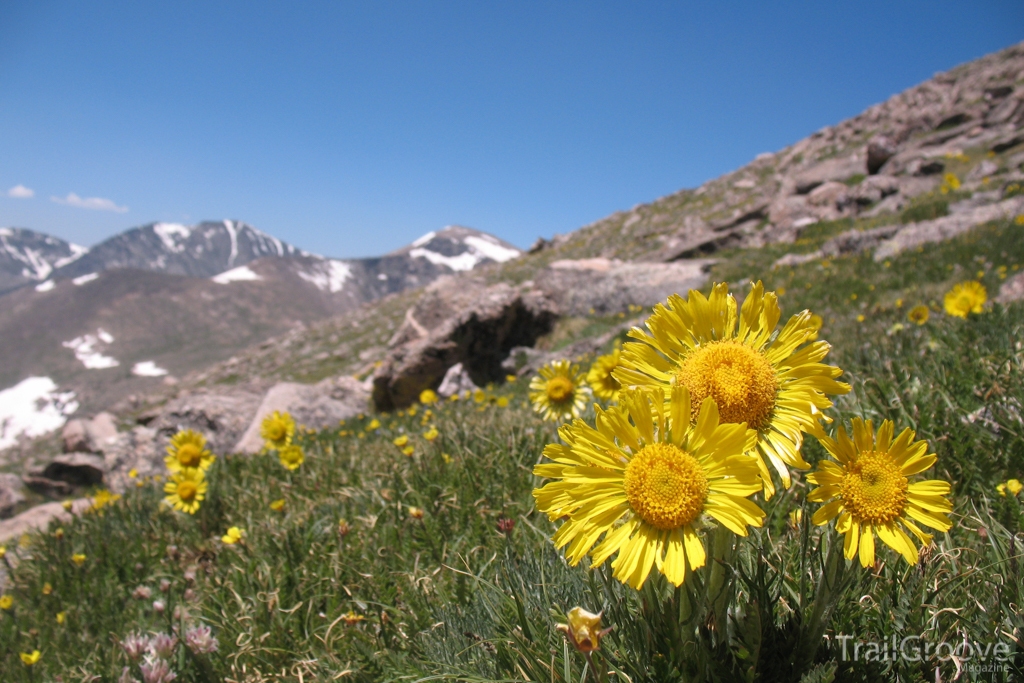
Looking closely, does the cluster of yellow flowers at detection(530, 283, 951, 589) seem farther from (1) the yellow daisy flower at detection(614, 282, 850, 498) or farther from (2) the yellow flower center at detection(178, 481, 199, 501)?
(2) the yellow flower center at detection(178, 481, 199, 501)

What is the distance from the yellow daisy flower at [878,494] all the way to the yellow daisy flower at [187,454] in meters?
5.45

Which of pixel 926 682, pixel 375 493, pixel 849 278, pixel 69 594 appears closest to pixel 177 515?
pixel 69 594

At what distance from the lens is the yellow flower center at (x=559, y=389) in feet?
13.1

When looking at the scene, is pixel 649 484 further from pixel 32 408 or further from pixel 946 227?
pixel 32 408

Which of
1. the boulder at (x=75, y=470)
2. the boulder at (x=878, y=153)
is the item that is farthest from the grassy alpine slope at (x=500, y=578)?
the boulder at (x=878, y=153)

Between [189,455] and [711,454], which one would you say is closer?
[711,454]

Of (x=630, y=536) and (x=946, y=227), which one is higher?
(x=946, y=227)

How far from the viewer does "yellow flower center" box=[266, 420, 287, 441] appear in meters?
5.93

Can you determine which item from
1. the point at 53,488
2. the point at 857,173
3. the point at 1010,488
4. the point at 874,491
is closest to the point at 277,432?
the point at 874,491

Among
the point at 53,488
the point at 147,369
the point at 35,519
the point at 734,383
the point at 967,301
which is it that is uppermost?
the point at 967,301

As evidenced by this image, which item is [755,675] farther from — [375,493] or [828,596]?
[375,493]

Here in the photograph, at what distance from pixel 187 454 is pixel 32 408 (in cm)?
24019

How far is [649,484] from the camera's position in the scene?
3.83ft

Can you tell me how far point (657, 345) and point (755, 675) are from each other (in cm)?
84
